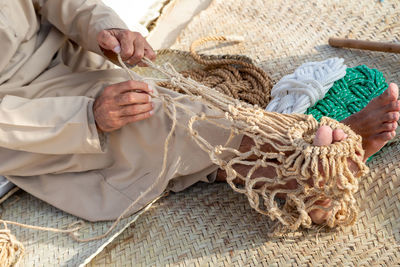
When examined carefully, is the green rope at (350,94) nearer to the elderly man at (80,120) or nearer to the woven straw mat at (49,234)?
the elderly man at (80,120)

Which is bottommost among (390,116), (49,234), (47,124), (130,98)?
(49,234)

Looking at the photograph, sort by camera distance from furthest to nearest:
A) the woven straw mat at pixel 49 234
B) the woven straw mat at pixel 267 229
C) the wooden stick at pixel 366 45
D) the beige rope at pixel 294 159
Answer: the wooden stick at pixel 366 45
the woven straw mat at pixel 49 234
the woven straw mat at pixel 267 229
the beige rope at pixel 294 159

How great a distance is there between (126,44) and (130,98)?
0.66 ft

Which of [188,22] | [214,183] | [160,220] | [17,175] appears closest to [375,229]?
[214,183]

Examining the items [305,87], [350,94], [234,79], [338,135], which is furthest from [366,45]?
[338,135]

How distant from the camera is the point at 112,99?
1.26m

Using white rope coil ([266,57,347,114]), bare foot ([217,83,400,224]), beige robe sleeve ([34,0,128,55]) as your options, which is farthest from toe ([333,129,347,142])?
beige robe sleeve ([34,0,128,55])

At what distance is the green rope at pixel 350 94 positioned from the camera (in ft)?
5.12

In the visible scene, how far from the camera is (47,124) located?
1271 millimetres

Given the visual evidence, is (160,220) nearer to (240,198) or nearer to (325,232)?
(240,198)

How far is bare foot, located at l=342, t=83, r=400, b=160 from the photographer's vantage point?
1222 mm

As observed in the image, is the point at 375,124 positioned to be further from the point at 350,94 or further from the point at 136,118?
the point at 136,118

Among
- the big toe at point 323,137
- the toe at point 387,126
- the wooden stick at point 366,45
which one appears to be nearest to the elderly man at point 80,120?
the big toe at point 323,137

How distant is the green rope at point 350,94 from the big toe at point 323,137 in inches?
19.6
